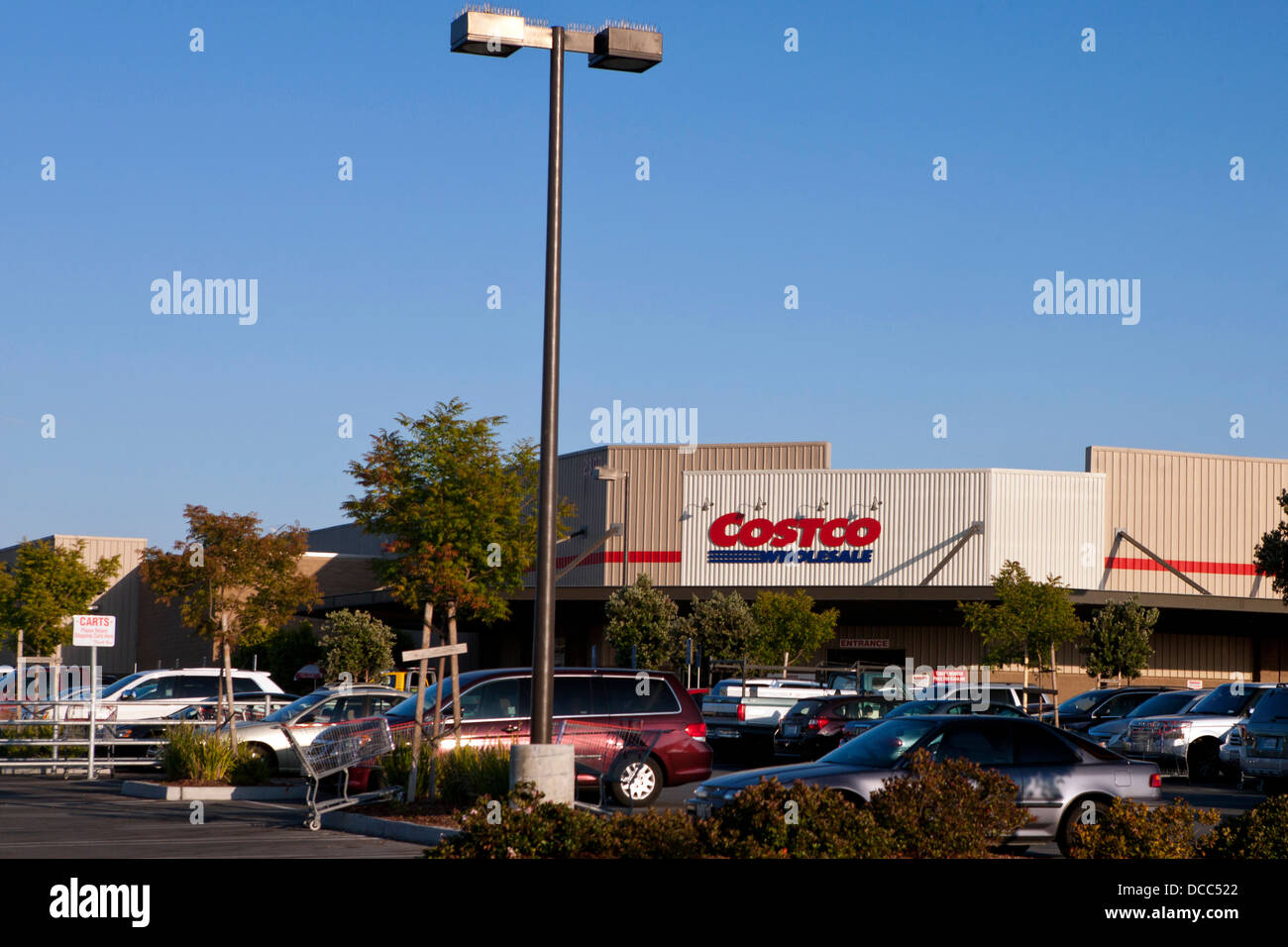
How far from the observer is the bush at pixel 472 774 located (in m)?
15.7

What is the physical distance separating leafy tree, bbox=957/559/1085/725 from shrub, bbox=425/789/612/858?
108ft

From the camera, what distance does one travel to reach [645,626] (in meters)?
51.6

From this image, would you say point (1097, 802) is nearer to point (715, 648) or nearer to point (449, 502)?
point (449, 502)

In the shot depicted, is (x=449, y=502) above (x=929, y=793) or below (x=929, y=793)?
above

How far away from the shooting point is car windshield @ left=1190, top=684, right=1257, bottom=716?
2656cm

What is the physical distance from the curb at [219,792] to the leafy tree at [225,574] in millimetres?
2917

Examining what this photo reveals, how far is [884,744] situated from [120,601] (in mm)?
62307

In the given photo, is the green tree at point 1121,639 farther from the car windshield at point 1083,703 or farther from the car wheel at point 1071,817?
the car wheel at point 1071,817

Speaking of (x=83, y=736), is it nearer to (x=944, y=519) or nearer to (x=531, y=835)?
(x=531, y=835)

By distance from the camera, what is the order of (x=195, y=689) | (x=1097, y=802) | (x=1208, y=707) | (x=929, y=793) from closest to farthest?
(x=929, y=793) < (x=1097, y=802) < (x=1208, y=707) < (x=195, y=689)
